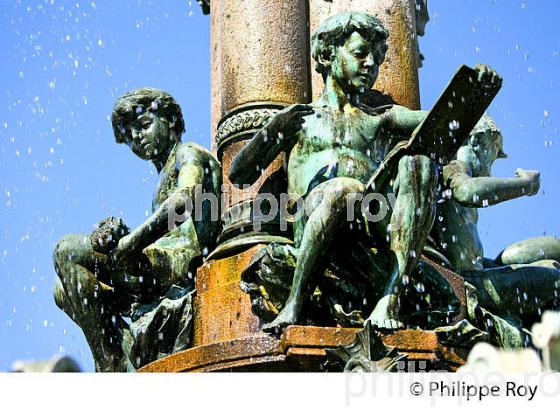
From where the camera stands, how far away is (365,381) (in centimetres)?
828

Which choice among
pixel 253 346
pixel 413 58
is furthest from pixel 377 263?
pixel 413 58

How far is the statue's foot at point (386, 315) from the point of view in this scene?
909cm

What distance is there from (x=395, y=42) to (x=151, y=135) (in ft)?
6.18

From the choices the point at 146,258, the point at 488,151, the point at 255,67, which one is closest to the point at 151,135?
the point at 255,67

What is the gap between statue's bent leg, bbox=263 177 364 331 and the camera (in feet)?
31.0

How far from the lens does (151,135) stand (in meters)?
11.3

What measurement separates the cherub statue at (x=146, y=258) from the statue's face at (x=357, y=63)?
1.19 m

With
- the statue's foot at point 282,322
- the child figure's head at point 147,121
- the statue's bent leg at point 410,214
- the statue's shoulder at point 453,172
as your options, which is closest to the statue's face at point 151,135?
the child figure's head at point 147,121

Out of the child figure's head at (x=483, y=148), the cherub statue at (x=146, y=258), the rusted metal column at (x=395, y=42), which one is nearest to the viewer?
the cherub statue at (x=146, y=258)

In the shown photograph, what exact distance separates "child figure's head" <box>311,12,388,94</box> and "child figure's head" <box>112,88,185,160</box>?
146cm

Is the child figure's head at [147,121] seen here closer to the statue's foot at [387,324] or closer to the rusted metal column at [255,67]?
the rusted metal column at [255,67]

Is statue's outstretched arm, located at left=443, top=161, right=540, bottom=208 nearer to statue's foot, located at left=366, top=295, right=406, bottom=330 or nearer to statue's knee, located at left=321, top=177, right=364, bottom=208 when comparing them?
statue's knee, located at left=321, top=177, right=364, bottom=208

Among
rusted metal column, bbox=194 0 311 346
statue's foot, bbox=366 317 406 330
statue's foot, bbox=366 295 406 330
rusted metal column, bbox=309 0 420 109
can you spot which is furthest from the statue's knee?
rusted metal column, bbox=309 0 420 109

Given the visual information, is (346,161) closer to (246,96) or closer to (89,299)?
(246,96)
